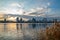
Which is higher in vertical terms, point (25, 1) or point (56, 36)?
point (25, 1)

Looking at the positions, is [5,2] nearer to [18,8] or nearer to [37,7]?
[18,8]

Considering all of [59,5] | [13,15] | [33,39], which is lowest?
[33,39]

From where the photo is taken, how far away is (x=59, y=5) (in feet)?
14.4

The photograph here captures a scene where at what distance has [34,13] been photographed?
14.8ft

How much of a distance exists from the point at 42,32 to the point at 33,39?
62 cm

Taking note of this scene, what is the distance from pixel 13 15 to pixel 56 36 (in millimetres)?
1698

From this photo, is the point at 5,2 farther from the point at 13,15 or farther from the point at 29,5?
the point at 29,5

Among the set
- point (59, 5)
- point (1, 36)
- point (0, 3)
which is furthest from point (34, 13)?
point (1, 36)

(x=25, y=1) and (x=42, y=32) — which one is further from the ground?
(x=25, y=1)

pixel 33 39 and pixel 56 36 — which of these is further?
pixel 33 39

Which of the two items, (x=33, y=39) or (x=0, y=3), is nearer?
(x=33, y=39)

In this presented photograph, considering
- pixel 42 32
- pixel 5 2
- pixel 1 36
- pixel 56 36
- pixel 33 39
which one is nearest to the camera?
pixel 56 36

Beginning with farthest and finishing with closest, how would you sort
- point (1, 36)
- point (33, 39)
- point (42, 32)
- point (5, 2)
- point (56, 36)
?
point (1, 36) → point (5, 2) → point (33, 39) → point (42, 32) → point (56, 36)

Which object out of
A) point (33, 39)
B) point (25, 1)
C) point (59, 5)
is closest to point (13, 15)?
point (25, 1)
